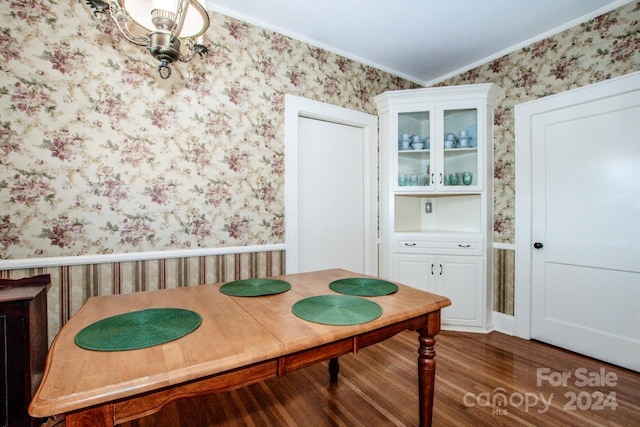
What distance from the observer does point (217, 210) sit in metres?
2.22

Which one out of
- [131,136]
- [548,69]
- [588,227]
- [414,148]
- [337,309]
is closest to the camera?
[337,309]

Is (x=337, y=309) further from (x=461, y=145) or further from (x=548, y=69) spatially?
(x=548, y=69)

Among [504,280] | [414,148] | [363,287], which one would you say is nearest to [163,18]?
[363,287]

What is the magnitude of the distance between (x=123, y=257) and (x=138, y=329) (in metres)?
1.12

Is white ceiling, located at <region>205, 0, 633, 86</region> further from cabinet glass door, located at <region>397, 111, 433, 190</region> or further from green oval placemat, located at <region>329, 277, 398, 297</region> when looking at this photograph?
green oval placemat, located at <region>329, 277, 398, 297</region>

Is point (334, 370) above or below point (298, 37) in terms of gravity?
below

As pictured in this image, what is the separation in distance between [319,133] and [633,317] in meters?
2.78

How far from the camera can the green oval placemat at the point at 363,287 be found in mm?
1418

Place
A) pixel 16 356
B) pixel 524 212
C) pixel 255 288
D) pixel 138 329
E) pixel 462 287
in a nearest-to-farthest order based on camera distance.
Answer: pixel 138 329, pixel 16 356, pixel 255 288, pixel 524 212, pixel 462 287

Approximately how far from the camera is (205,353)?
838 mm

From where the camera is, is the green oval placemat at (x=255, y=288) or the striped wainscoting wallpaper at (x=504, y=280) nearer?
the green oval placemat at (x=255, y=288)

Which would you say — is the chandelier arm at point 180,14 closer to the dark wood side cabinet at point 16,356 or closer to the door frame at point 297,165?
the door frame at point 297,165

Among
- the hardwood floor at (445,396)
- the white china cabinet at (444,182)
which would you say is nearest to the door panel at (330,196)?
the white china cabinet at (444,182)

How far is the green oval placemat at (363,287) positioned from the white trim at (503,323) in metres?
1.94
